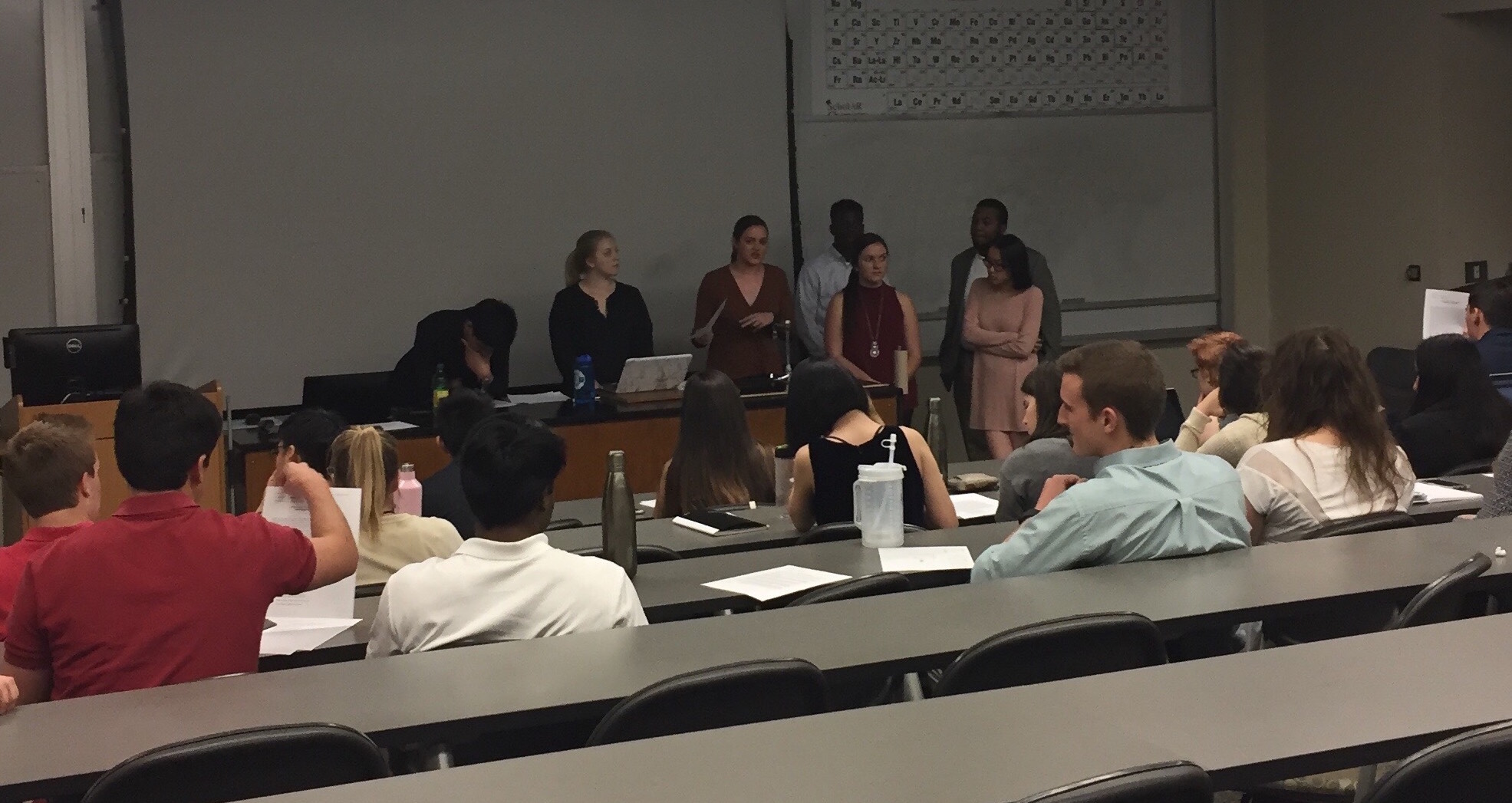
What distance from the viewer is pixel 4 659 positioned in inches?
101

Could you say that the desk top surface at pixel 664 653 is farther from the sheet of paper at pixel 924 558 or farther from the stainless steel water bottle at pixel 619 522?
the stainless steel water bottle at pixel 619 522

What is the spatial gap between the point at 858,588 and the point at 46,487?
5.27 ft

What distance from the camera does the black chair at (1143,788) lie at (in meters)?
1.60

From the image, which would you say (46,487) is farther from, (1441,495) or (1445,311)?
(1445,311)

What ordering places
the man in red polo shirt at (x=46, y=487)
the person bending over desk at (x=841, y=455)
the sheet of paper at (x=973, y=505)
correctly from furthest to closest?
the sheet of paper at (x=973, y=505) → the person bending over desk at (x=841, y=455) → the man in red polo shirt at (x=46, y=487)

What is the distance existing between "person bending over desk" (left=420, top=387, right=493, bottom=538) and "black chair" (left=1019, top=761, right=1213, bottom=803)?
8.69ft

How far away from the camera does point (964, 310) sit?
294 inches

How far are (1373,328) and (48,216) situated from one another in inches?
265

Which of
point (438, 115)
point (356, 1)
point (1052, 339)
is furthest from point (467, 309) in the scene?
point (1052, 339)

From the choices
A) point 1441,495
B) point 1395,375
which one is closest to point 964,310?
point 1395,375

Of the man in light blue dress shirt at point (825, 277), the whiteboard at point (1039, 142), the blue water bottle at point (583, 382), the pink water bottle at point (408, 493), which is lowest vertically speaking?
the pink water bottle at point (408, 493)

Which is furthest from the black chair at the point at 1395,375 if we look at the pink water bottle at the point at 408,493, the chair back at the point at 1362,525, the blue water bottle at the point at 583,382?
the pink water bottle at the point at 408,493

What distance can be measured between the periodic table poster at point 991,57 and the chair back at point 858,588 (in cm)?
510

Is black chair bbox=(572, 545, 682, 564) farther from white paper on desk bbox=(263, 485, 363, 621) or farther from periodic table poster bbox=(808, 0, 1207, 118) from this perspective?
periodic table poster bbox=(808, 0, 1207, 118)
